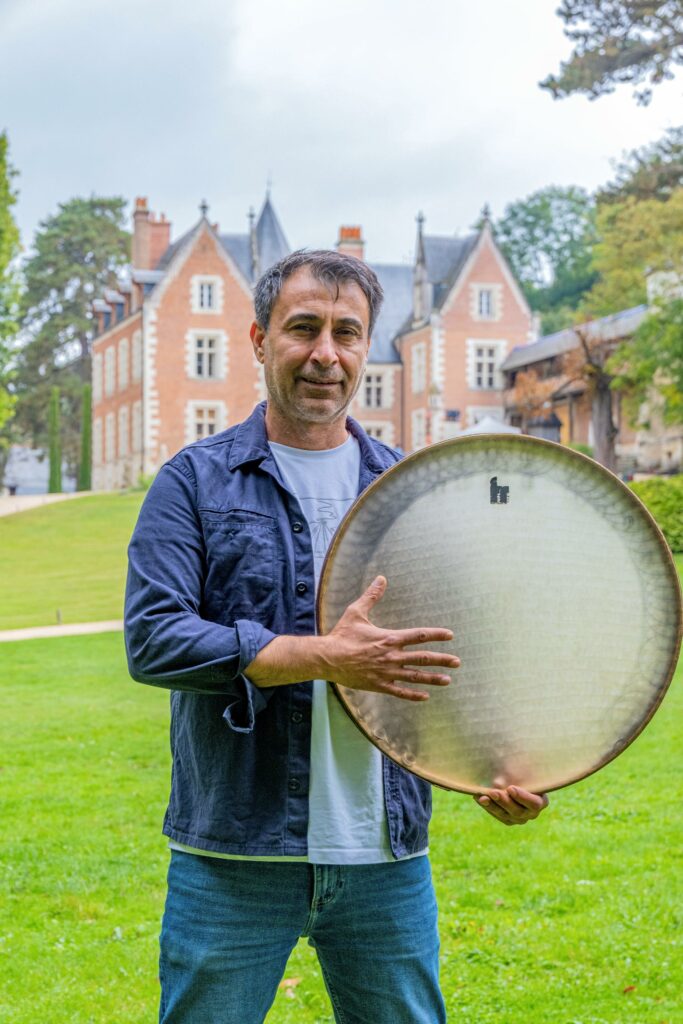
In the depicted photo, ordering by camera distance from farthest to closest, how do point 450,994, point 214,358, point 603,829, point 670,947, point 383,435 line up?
1. point 383,435
2. point 214,358
3. point 603,829
4. point 670,947
5. point 450,994

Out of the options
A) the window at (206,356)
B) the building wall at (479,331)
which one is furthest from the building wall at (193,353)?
the building wall at (479,331)

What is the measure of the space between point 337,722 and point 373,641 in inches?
15.1

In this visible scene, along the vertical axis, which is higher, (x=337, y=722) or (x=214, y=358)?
(x=214, y=358)

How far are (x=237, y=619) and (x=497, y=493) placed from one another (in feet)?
1.71

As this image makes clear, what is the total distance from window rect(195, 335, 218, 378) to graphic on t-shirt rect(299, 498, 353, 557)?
42.2 metres

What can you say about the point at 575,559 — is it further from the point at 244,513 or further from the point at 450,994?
the point at 450,994

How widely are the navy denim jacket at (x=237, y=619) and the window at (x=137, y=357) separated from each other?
42.8 meters

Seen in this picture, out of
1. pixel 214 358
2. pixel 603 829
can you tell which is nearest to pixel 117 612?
pixel 603 829

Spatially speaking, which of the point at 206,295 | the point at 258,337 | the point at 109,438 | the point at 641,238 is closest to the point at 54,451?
the point at 109,438

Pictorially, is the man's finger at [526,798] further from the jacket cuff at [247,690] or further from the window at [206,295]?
the window at [206,295]

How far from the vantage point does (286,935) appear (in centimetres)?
221

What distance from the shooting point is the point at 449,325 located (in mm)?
45156

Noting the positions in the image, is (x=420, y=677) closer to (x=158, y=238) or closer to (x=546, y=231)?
(x=158, y=238)

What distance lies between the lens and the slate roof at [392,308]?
48344 millimetres
